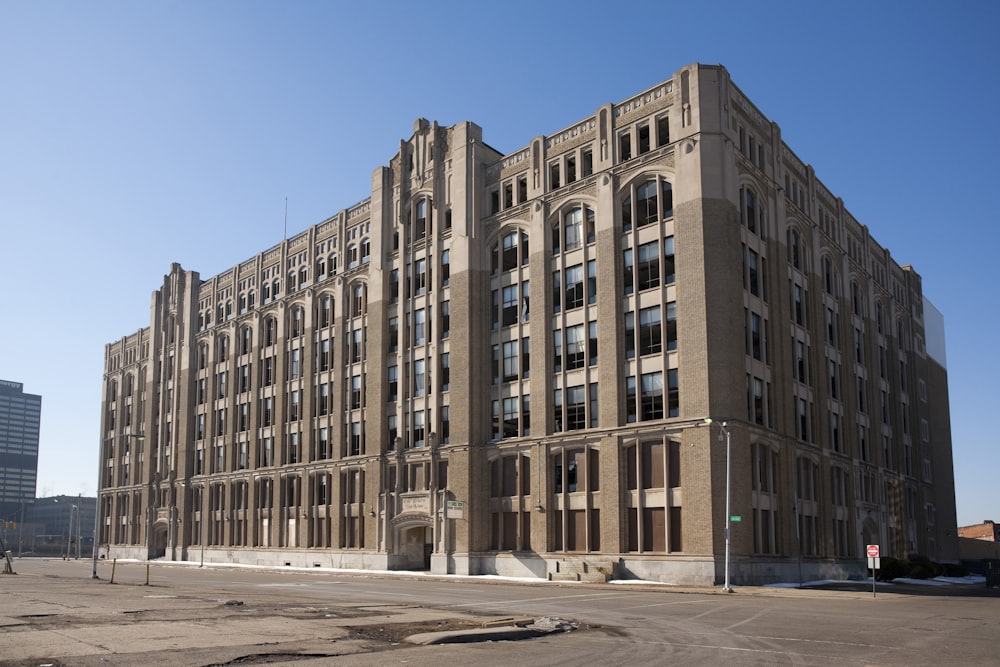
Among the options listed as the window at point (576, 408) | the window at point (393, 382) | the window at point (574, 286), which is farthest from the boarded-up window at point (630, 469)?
the window at point (393, 382)

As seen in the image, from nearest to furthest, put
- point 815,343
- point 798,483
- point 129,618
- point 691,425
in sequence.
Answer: point 129,618
point 691,425
point 798,483
point 815,343

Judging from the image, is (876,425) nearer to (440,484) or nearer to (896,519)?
(896,519)

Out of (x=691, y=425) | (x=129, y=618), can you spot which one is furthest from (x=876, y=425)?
(x=129, y=618)

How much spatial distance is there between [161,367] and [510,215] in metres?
59.5

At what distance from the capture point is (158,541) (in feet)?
331

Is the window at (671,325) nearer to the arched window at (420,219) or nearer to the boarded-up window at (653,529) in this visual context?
the boarded-up window at (653,529)

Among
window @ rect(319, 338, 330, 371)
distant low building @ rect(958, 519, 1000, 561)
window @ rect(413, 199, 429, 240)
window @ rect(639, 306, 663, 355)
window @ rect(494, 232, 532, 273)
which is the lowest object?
distant low building @ rect(958, 519, 1000, 561)

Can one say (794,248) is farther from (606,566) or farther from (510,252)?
(606,566)

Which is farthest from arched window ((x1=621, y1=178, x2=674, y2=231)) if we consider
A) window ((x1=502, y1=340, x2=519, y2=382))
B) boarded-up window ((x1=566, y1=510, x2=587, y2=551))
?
boarded-up window ((x1=566, y1=510, x2=587, y2=551))

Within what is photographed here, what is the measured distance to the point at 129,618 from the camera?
2452 centimetres

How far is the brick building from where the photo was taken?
5291 centimetres

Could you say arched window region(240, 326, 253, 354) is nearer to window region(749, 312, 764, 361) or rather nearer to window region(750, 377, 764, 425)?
window region(749, 312, 764, 361)

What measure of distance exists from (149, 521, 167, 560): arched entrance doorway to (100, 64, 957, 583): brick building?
811 cm

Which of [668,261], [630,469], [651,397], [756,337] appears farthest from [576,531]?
[668,261]
